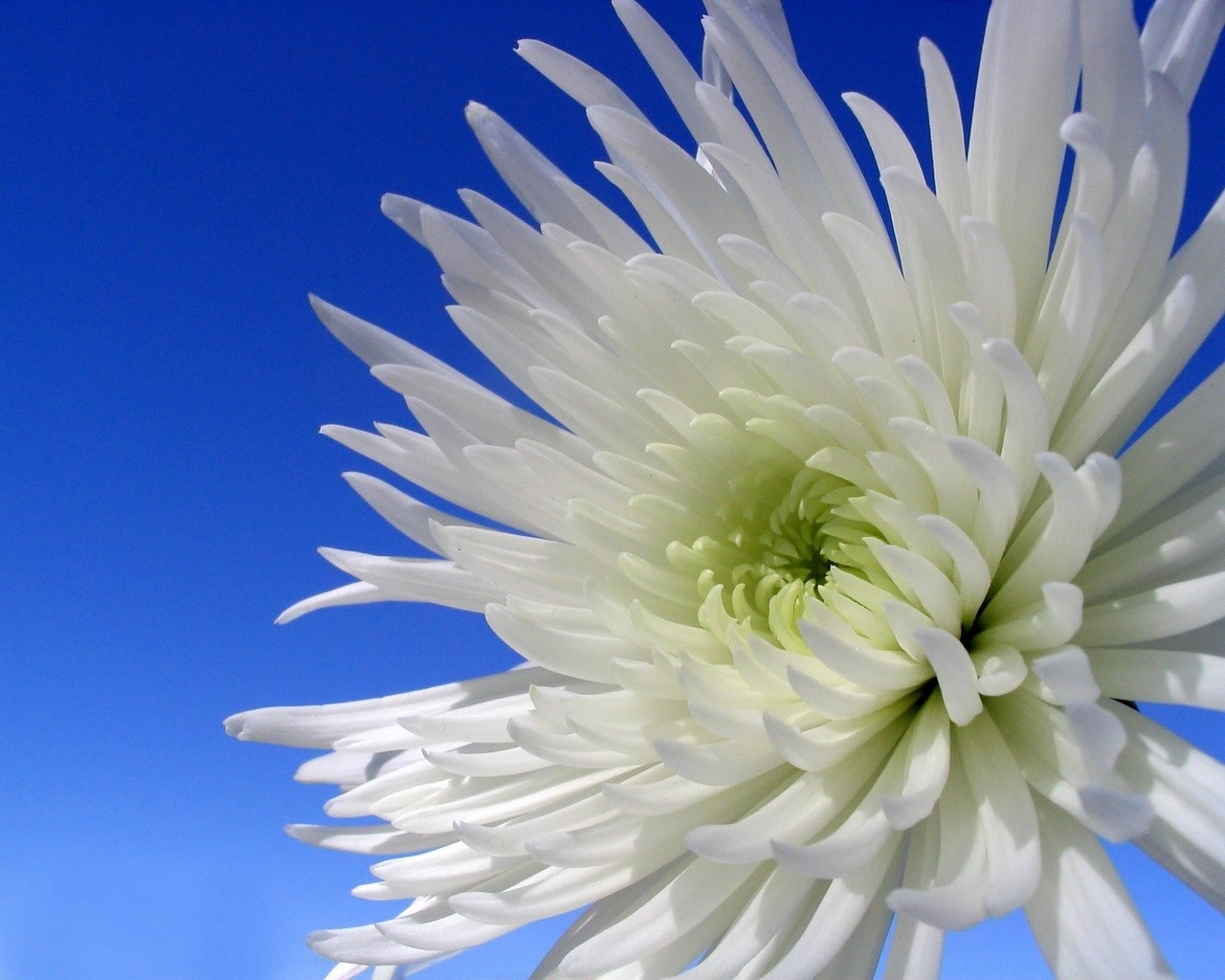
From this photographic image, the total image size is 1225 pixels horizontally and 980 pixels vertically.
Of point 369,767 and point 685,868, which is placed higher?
point 369,767

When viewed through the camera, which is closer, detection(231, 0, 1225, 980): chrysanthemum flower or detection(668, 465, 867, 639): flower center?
detection(231, 0, 1225, 980): chrysanthemum flower

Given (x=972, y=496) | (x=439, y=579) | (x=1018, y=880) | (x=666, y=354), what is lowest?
(x=1018, y=880)

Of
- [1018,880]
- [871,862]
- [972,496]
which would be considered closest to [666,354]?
[972,496]

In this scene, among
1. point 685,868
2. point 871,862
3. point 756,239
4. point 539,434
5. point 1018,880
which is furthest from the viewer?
point 539,434

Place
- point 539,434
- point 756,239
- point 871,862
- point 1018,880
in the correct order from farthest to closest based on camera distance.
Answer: point 539,434 → point 756,239 → point 871,862 → point 1018,880

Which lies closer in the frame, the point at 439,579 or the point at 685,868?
the point at 685,868

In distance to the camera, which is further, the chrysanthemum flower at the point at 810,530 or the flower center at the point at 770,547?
the flower center at the point at 770,547

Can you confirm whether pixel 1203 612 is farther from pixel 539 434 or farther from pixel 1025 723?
pixel 539 434
